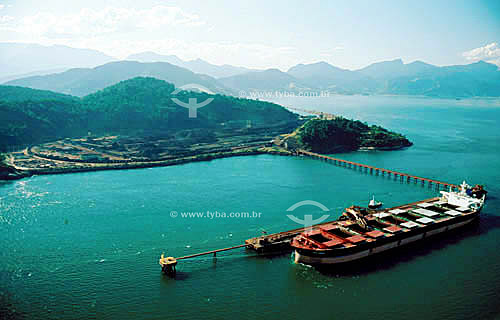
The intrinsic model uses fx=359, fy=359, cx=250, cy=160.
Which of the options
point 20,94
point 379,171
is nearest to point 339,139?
point 379,171

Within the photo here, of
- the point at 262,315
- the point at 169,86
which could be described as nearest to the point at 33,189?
the point at 262,315

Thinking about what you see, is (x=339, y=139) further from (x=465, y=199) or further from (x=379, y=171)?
(x=465, y=199)

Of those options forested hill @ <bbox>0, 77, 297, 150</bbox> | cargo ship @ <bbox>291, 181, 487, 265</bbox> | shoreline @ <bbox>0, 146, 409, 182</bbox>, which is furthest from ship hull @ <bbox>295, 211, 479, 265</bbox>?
forested hill @ <bbox>0, 77, 297, 150</bbox>

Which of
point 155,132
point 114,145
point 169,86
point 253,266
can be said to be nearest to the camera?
point 253,266

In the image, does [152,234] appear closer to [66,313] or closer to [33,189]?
[66,313]

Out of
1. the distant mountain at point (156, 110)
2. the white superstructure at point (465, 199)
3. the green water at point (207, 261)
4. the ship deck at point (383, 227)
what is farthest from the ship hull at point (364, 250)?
the distant mountain at point (156, 110)

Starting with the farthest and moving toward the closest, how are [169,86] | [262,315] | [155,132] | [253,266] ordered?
[169,86] → [155,132] → [253,266] → [262,315]
